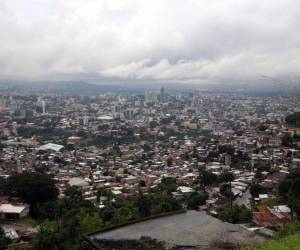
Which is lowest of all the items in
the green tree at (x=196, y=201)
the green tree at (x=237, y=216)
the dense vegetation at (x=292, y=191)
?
the green tree at (x=196, y=201)

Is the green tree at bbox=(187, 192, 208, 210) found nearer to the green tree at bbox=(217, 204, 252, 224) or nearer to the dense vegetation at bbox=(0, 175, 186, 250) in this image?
the dense vegetation at bbox=(0, 175, 186, 250)

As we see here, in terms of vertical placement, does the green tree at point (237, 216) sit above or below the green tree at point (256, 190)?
above

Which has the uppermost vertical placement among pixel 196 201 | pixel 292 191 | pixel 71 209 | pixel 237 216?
pixel 292 191

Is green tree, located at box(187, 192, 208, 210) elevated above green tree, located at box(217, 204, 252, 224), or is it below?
below

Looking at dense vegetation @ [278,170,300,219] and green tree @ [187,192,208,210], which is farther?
green tree @ [187,192,208,210]

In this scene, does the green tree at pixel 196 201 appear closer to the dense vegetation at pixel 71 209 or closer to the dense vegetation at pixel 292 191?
the dense vegetation at pixel 71 209

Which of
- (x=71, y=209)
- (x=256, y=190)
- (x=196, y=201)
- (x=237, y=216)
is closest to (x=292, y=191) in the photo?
(x=237, y=216)

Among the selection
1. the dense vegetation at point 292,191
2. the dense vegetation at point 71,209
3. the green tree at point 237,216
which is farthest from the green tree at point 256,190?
the green tree at point 237,216

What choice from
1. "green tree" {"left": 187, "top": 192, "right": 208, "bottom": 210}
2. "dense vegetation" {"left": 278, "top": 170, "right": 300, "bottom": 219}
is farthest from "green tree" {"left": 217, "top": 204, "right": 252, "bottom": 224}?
"green tree" {"left": 187, "top": 192, "right": 208, "bottom": 210}

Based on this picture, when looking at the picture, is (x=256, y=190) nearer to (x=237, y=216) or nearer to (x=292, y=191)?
(x=292, y=191)

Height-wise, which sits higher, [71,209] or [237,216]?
[237,216]

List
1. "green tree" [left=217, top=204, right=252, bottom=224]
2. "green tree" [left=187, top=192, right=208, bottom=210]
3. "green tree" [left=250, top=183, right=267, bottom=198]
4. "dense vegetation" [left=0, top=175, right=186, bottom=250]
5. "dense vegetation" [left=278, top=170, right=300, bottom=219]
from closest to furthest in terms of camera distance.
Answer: "dense vegetation" [left=0, top=175, right=186, bottom=250] → "dense vegetation" [left=278, top=170, right=300, bottom=219] → "green tree" [left=217, top=204, right=252, bottom=224] → "green tree" [left=187, top=192, right=208, bottom=210] → "green tree" [left=250, top=183, right=267, bottom=198]

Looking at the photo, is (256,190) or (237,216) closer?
(237,216)
